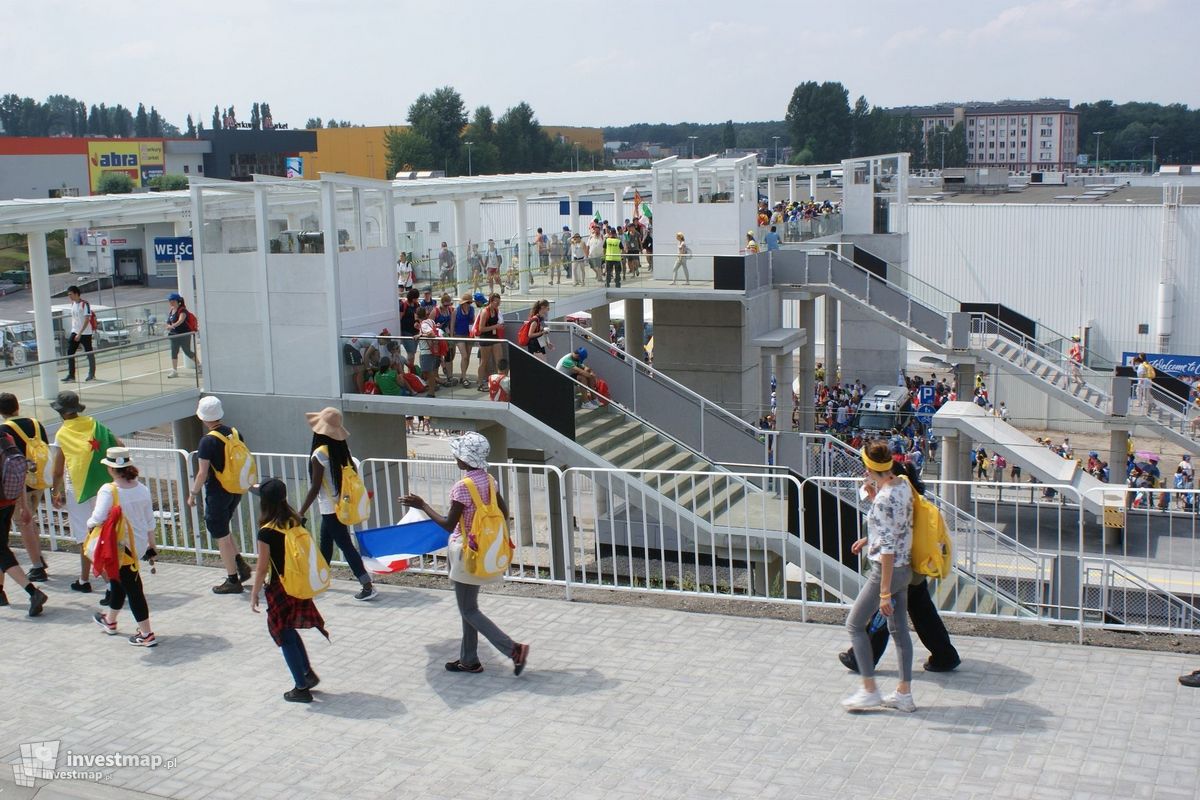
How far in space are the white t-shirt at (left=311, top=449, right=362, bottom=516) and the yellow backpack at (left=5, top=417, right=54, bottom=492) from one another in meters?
2.44

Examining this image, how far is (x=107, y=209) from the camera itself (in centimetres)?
1791

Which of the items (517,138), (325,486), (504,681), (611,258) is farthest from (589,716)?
(517,138)

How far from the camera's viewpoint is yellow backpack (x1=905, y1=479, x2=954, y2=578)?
6.80m

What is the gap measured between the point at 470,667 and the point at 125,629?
2.89 meters

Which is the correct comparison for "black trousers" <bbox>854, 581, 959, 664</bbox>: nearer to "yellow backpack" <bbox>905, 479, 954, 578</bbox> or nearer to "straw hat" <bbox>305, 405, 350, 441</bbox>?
"yellow backpack" <bbox>905, 479, 954, 578</bbox>

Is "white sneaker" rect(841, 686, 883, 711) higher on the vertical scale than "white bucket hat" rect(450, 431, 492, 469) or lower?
lower

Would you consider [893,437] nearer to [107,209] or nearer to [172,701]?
[107,209]

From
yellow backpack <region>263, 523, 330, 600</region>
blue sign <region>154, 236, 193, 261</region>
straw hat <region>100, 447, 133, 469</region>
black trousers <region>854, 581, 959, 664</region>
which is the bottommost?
black trousers <region>854, 581, 959, 664</region>

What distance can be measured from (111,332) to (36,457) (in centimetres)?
777

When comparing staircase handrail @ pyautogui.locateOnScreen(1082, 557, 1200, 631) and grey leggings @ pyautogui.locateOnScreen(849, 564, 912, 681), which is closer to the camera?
grey leggings @ pyautogui.locateOnScreen(849, 564, 912, 681)

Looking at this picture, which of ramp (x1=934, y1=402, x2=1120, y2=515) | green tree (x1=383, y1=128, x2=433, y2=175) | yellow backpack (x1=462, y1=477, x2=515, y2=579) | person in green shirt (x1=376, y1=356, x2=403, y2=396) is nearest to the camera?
yellow backpack (x1=462, y1=477, x2=515, y2=579)

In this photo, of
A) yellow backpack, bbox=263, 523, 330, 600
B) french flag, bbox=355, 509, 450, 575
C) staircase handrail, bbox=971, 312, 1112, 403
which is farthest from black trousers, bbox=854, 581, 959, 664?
staircase handrail, bbox=971, 312, 1112, 403
